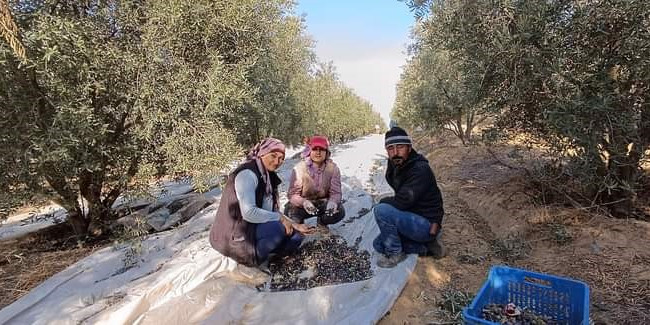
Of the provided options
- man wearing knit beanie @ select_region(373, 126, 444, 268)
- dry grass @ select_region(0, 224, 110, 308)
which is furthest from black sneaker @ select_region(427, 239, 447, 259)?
dry grass @ select_region(0, 224, 110, 308)

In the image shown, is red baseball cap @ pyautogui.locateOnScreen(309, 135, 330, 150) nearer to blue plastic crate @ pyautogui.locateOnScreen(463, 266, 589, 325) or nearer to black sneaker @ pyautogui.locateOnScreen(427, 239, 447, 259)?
black sneaker @ pyautogui.locateOnScreen(427, 239, 447, 259)

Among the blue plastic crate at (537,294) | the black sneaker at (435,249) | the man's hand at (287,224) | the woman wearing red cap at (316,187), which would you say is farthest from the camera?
the woman wearing red cap at (316,187)

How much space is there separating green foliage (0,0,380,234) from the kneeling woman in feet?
7.10

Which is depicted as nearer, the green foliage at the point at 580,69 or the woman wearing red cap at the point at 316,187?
the green foliage at the point at 580,69

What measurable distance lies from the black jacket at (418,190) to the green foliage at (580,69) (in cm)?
143

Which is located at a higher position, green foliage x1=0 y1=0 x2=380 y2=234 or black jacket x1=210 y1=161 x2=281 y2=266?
green foliage x1=0 y1=0 x2=380 y2=234

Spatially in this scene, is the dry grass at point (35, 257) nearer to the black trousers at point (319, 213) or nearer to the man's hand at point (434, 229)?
the black trousers at point (319, 213)

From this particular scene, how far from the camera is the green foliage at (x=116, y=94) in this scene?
4.54 metres

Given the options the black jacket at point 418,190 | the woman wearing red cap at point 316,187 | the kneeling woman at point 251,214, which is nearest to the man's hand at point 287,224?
the kneeling woman at point 251,214

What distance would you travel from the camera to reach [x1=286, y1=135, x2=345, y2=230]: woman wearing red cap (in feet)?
16.5

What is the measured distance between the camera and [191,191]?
358 inches

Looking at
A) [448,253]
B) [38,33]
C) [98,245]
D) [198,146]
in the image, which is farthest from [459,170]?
[38,33]

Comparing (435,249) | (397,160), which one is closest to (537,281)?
(435,249)

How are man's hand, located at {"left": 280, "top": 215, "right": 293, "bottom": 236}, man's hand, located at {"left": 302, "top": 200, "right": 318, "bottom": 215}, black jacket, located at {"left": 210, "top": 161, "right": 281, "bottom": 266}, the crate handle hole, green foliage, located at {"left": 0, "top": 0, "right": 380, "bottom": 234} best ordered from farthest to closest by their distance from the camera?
man's hand, located at {"left": 302, "top": 200, "right": 318, "bottom": 215} → green foliage, located at {"left": 0, "top": 0, "right": 380, "bottom": 234} → man's hand, located at {"left": 280, "top": 215, "right": 293, "bottom": 236} → black jacket, located at {"left": 210, "top": 161, "right": 281, "bottom": 266} → the crate handle hole
